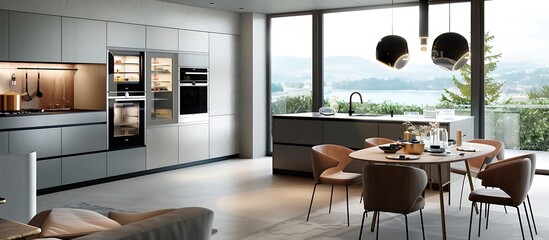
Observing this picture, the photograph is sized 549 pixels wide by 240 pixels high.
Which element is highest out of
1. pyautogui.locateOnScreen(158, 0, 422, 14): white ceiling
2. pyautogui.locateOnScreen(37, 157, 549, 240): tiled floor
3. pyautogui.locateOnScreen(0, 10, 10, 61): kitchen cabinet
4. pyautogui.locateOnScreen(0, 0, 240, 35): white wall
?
pyautogui.locateOnScreen(158, 0, 422, 14): white ceiling

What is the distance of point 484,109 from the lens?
8.59 m

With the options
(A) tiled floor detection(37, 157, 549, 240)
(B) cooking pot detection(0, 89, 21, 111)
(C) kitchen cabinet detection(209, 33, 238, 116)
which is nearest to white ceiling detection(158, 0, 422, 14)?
(C) kitchen cabinet detection(209, 33, 238, 116)

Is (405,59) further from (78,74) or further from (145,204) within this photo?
(78,74)

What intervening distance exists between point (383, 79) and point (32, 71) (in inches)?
206

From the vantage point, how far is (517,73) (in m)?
→ 8.41

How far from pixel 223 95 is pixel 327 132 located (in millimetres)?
2627

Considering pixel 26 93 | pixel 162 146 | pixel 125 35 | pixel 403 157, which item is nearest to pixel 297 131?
pixel 162 146

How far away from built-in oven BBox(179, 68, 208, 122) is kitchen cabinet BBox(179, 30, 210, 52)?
326mm

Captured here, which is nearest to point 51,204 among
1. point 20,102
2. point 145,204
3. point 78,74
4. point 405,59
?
point 145,204

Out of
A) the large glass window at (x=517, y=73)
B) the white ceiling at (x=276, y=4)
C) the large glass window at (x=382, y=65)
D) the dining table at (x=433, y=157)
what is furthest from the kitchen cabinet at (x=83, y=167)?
the large glass window at (x=517, y=73)

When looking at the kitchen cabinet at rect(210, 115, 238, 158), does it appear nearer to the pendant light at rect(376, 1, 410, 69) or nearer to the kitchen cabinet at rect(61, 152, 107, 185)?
the kitchen cabinet at rect(61, 152, 107, 185)

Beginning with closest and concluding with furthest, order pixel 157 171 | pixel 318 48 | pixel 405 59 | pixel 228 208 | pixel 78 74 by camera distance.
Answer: pixel 405 59
pixel 228 208
pixel 78 74
pixel 157 171
pixel 318 48

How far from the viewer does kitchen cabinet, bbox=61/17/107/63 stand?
766 centimetres

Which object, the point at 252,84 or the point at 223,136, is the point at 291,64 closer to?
the point at 252,84
